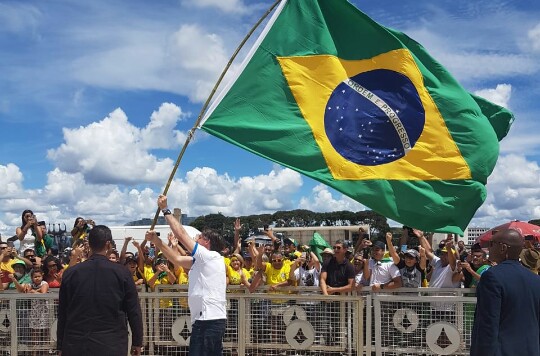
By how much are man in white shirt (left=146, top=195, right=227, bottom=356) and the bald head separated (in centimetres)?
275

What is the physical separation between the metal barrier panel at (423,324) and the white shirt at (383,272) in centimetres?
117

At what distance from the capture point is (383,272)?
10180 millimetres

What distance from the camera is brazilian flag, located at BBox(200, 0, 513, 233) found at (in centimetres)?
789

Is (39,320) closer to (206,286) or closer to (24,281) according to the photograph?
(24,281)

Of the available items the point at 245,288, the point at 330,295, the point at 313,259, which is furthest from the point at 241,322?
the point at 313,259

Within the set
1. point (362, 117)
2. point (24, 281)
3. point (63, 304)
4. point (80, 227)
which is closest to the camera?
point (63, 304)

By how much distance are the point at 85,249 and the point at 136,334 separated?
5874 millimetres

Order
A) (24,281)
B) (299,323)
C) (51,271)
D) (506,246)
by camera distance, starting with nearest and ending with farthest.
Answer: (506,246), (299,323), (51,271), (24,281)

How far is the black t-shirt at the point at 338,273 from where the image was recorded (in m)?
9.72

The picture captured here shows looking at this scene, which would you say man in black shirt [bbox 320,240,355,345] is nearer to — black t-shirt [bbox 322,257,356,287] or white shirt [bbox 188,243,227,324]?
black t-shirt [bbox 322,257,356,287]

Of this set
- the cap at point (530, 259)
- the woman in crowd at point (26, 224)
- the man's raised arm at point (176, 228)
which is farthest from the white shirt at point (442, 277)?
the woman in crowd at point (26, 224)

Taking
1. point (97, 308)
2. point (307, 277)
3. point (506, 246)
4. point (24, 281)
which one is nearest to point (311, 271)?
point (307, 277)

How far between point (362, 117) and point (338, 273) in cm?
280

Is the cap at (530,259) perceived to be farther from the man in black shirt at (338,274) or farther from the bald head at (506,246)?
the bald head at (506,246)
